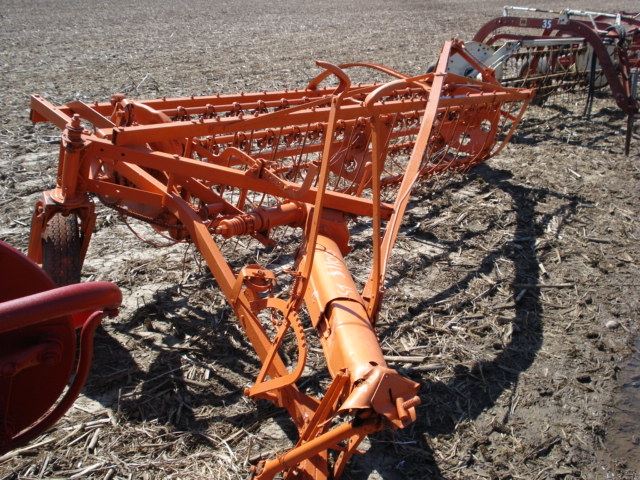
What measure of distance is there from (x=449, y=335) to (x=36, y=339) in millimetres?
2515

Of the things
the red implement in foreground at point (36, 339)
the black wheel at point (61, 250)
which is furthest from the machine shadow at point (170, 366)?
the red implement in foreground at point (36, 339)

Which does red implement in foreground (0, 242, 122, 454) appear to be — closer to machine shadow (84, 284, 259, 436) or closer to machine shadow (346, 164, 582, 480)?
machine shadow (84, 284, 259, 436)

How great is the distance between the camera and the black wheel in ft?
9.52

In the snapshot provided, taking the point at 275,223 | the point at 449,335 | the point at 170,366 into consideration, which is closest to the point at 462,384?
the point at 449,335

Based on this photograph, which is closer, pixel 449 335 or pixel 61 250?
pixel 61 250

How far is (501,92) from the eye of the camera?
5.02m

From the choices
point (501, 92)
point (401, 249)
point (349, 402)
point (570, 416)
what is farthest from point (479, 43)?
point (349, 402)

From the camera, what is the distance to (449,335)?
3.48 m

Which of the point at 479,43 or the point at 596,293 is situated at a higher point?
the point at 479,43

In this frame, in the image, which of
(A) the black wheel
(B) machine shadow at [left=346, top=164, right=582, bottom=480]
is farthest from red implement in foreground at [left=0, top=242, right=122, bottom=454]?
(B) machine shadow at [left=346, top=164, right=582, bottom=480]

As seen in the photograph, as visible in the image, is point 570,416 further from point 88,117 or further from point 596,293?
point 88,117

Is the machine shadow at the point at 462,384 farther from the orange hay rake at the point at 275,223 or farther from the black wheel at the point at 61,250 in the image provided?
the black wheel at the point at 61,250

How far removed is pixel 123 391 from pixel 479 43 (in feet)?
19.7

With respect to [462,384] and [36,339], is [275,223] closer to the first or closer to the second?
[462,384]
